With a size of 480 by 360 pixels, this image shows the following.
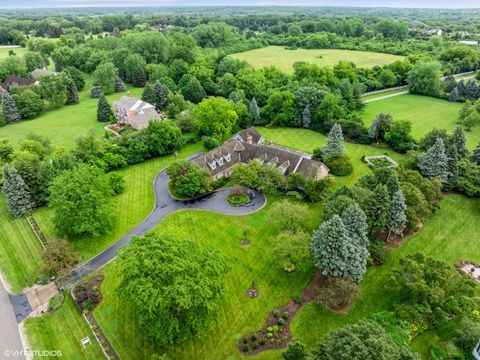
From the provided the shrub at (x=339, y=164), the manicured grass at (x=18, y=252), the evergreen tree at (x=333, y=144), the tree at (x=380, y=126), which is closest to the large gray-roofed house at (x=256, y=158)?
the shrub at (x=339, y=164)

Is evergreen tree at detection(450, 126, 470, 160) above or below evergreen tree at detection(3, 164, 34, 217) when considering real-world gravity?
above

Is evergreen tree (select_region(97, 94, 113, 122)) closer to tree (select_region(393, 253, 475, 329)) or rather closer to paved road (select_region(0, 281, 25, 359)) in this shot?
paved road (select_region(0, 281, 25, 359))

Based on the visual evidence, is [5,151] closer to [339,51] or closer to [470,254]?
[470,254]

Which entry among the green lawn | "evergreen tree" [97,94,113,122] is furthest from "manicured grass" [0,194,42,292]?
the green lawn

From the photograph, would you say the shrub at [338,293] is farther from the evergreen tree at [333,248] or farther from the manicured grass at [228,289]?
the manicured grass at [228,289]

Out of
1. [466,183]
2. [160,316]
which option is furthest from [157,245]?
[466,183]
